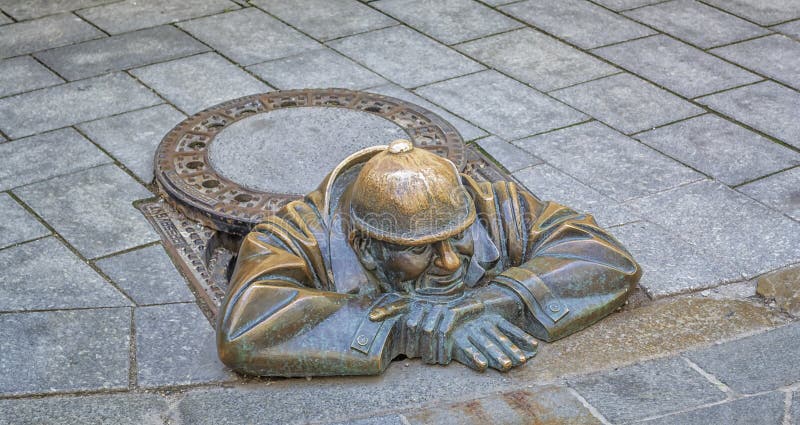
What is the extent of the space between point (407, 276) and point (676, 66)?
3.39m

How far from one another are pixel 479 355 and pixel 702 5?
4554 mm

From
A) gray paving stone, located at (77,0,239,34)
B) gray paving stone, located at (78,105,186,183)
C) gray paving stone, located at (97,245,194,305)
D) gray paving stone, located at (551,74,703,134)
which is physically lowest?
gray paving stone, located at (77,0,239,34)

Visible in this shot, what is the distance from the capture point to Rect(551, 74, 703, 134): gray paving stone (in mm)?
5453

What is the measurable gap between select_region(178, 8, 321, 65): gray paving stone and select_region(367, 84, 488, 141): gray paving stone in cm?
82

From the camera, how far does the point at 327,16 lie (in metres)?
6.91

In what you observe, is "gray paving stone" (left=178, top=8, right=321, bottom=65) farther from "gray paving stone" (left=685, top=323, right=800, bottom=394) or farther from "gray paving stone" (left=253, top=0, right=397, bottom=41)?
"gray paving stone" (left=685, top=323, right=800, bottom=394)

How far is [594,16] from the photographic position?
689 cm

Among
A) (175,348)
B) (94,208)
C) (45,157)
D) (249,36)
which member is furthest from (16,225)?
(249,36)

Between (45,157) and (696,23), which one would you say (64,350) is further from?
(696,23)

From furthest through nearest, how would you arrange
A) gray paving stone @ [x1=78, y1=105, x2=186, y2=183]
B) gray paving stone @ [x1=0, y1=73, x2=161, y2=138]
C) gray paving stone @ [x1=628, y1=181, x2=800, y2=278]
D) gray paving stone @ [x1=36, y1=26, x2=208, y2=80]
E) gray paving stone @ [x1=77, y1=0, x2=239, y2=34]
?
gray paving stone @ [x1=77, y1=0, x2=239, y2=34]
gray paving stone @ [x1=36, y1=26, x2=208, y2=80]
gray paving stone @ [x1=0, y1=73, x2=161, y2=138]
gray paving stone @ [x1=78, y1=105, x2=186, y2=183]
gray paving stone @ [x1=628, y1=181, x2=800, y2=278]

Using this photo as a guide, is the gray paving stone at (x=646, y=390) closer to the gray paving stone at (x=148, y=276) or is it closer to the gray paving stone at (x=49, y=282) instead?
the gray paving stone at (x=148, y=276)

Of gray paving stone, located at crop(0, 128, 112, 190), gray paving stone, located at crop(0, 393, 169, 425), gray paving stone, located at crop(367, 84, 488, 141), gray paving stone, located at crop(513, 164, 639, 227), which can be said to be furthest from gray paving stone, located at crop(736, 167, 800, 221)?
gray paving stone, located at crop(0, 128, 112, 190)

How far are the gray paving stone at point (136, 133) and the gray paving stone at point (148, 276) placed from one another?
72 cm

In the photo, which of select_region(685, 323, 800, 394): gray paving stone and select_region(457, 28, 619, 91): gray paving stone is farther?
select_region(457, 28, 619, 91): gray paving stone
